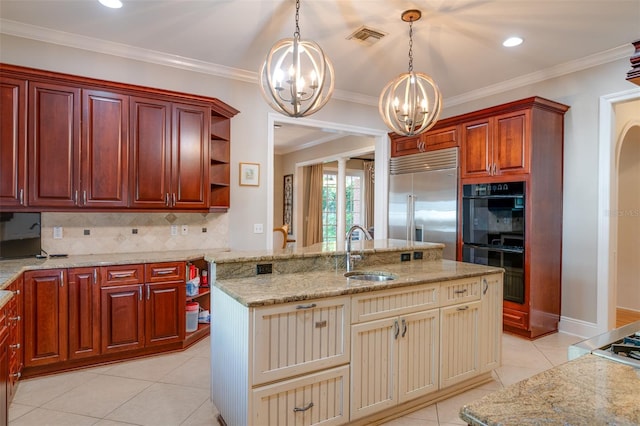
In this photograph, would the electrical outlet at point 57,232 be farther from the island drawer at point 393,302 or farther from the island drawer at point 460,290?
the island drawer at point 460,290

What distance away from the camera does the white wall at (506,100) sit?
3424mm

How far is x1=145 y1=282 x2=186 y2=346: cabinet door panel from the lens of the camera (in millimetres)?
3209

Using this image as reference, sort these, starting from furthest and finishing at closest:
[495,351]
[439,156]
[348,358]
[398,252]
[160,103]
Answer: [439,156]
[160,103]
[398,252]
[495,351]
[348,358]

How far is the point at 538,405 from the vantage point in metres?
0.84

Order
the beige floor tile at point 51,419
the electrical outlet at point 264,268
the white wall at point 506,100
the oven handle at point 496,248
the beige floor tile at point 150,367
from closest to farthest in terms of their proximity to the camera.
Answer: the beige floor tile at point 51,419, the electrical outlet at point 264,268, the beige floor tile at point 150,367, the white wall at point 506,100, the oven handle at point 496,248

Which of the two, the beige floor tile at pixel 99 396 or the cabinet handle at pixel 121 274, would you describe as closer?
the beige floor tile at pixel 99 396

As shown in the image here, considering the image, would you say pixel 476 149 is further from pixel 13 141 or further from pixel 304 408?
pixel 13 141

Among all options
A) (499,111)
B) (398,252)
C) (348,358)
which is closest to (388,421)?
(348,358)

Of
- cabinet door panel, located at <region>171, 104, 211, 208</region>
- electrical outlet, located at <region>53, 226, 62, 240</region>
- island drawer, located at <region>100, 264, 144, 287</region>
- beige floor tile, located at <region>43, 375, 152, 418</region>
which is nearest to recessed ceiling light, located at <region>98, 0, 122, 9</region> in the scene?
cabinet door panel, located at <region>171, 104, 211, 208</region>

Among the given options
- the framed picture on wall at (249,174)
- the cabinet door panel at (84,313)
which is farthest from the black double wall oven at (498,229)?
the cabinet door panel at (84,313)

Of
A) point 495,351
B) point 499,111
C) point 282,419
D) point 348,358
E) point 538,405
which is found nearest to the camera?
point 538,405

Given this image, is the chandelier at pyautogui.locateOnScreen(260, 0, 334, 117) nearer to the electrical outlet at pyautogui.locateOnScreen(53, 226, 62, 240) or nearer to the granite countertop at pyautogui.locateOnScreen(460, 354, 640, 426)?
the granite countertop at pyautogui.locateOnScreen(460, 354, 640, 426)

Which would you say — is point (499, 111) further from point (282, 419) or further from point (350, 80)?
point (282, 419)

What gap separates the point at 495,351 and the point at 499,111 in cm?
253
